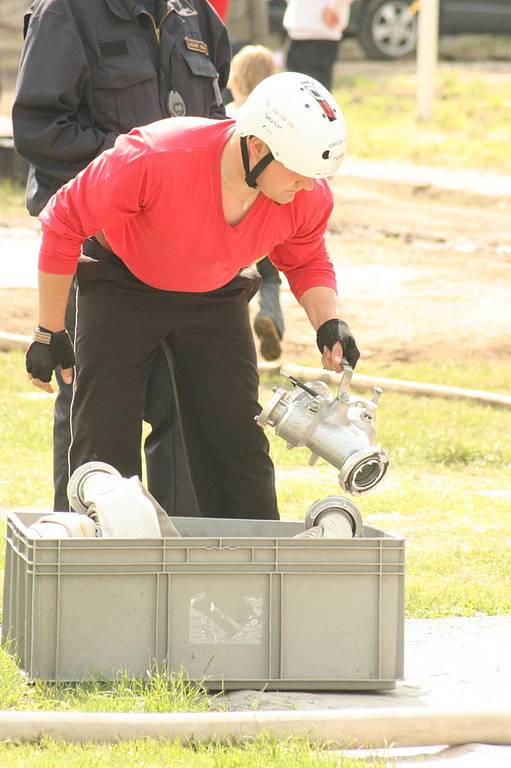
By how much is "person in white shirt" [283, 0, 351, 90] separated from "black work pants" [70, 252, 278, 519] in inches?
345

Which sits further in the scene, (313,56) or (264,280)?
(313,56)

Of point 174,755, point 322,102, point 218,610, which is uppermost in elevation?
point 322,102

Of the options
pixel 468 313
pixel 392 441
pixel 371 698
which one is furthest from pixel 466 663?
pixel 468 313

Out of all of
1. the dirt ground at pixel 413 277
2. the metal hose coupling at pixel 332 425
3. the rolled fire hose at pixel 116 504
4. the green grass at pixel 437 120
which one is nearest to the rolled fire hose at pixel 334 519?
the metal hose coupling at pixel 332 425

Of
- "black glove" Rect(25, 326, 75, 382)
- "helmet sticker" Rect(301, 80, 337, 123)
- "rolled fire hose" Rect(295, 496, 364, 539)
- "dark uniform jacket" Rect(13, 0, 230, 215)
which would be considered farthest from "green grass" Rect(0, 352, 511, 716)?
"dark uniform jacket" Rect(13, 0, 230, 215)

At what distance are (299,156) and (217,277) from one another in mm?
561

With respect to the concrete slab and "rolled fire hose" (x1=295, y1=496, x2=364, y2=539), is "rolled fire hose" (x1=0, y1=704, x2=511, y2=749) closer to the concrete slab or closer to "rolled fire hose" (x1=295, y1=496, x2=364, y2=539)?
the concrete slab

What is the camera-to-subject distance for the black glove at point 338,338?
480cm

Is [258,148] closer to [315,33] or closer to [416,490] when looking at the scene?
[416,490]

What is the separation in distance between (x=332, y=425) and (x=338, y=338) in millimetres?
354

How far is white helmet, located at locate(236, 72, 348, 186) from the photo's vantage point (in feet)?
14.0

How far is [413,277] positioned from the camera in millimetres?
11406

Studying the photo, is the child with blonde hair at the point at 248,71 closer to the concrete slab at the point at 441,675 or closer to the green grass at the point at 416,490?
the green grass at the point at 416,490

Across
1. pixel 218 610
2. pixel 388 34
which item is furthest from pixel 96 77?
pixel 388 34
